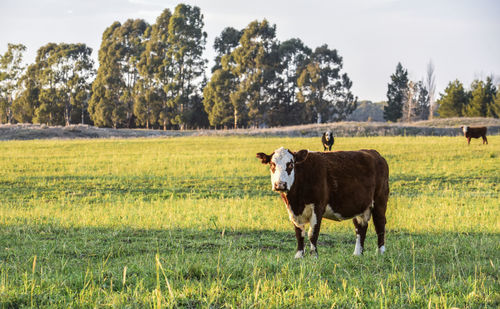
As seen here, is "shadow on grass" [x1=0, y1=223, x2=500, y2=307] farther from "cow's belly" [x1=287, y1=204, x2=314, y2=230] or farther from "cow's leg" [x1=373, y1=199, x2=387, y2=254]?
"cow's belly" [x1=287, y1=204, x2=314, y2=230]

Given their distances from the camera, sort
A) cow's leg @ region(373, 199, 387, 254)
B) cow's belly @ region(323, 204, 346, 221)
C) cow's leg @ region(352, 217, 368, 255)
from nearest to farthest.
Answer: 1. cow's belly @ region(323, 204, 346, 221)
2. cow's leg @ region(352, 217, 368, 255)
3. cow's leg @ region(373, 199, 387, 254)

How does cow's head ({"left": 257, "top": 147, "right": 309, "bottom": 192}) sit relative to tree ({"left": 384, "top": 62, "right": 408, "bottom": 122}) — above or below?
below

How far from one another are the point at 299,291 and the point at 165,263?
7.28 ft

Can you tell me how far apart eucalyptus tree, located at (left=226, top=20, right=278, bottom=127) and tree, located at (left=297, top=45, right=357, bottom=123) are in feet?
16.4

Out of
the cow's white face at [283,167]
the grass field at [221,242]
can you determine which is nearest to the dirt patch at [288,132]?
the grass field at [221,242]

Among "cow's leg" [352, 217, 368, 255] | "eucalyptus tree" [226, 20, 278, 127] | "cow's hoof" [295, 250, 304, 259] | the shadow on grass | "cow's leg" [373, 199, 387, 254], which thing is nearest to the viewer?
the shadow on grass

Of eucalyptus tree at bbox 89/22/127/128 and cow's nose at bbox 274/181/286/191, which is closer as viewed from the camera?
cow's nose at bbox 274/181/286/191

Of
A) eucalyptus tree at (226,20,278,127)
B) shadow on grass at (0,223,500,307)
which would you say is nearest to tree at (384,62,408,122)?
eucalyptus tree at (226,20,278,127)

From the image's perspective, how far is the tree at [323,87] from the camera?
214ft

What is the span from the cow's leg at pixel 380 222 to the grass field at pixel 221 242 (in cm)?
34

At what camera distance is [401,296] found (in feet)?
14.9

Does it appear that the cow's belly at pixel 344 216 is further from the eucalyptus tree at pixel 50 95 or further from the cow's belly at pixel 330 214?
the eucalyptus tree at pixel 50 95

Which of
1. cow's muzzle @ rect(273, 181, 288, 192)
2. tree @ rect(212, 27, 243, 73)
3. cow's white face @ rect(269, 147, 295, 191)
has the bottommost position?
cow's muzzle @ rect(273, 181, 288, 192)

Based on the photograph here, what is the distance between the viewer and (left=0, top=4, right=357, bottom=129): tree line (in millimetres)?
62844
